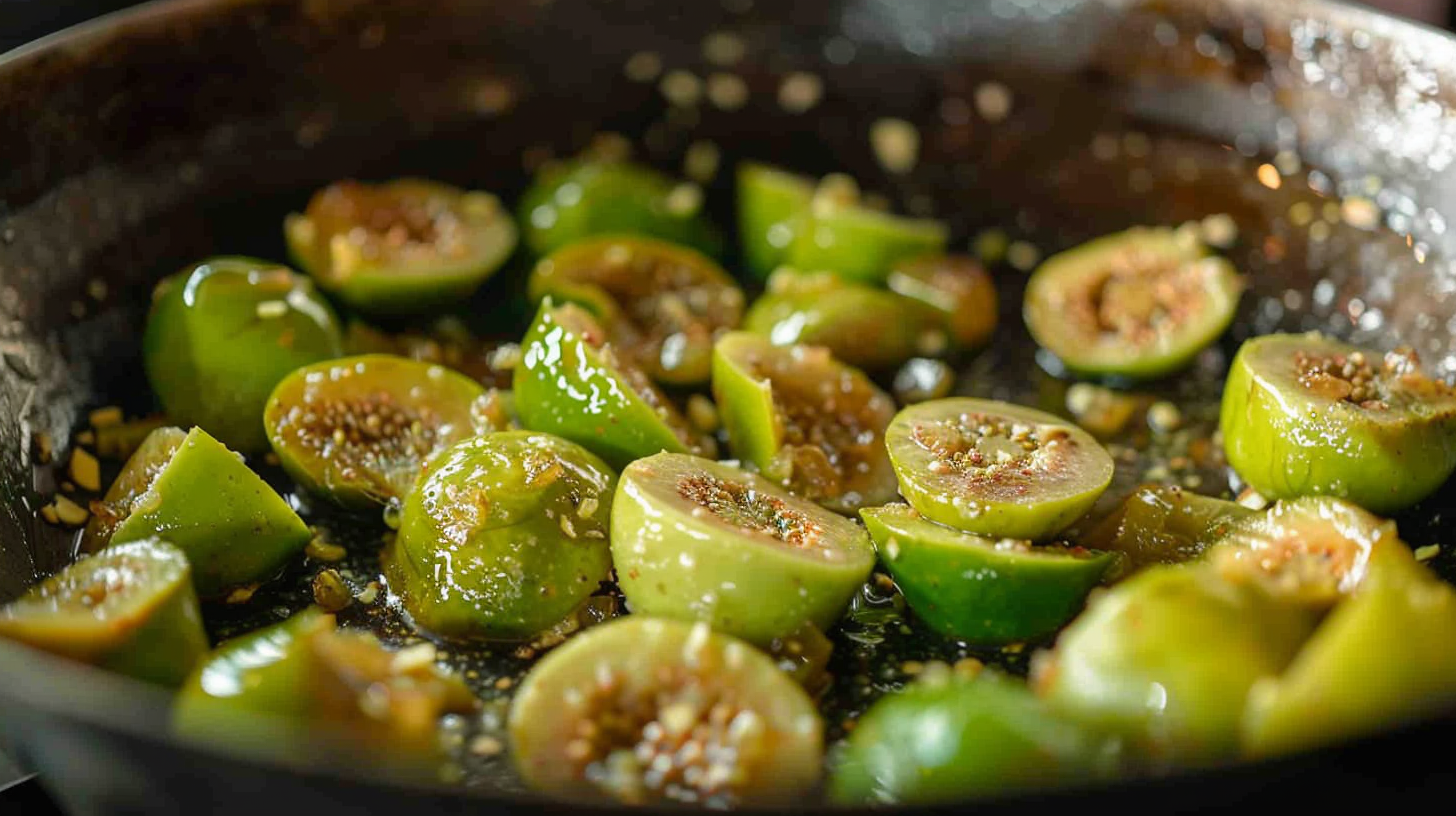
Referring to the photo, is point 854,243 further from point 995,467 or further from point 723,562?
point 723,562

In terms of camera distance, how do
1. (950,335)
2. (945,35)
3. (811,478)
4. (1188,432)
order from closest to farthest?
(811,478), (1188,432), (950,335), (945,35)

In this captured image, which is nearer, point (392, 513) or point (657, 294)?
point (392, 513)

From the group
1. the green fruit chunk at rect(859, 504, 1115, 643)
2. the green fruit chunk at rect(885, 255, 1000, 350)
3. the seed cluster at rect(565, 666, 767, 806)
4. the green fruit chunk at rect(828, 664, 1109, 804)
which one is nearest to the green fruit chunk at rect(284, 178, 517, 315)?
the green fruit chunk at rect(885, 255, 1000, 350)

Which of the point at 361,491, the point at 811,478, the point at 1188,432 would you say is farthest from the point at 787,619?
the point at 1188,432

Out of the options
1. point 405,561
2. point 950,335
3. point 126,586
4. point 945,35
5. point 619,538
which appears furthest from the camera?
point 945,35

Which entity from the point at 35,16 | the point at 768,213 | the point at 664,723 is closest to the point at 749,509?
the point at 664,723

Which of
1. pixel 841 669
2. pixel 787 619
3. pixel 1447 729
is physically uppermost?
pixel 1447 729

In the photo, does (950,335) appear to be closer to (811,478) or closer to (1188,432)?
(1188,432)
